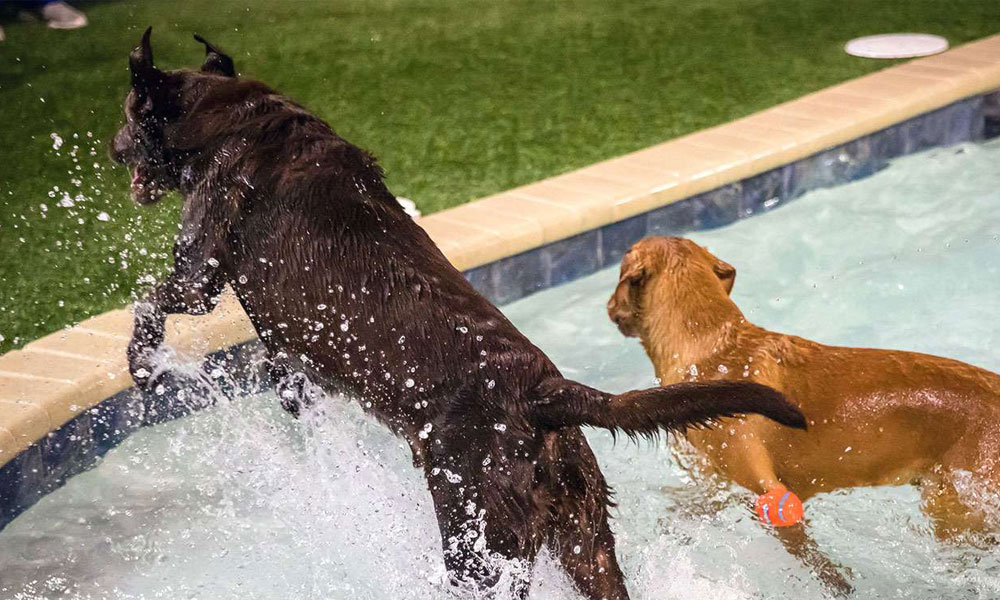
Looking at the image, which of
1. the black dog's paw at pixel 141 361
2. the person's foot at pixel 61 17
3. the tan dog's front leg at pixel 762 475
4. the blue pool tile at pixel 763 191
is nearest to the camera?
the tan dog's front leg at pixel 762 475

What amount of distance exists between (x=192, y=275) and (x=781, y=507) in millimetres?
1785

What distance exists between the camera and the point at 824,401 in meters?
3.57

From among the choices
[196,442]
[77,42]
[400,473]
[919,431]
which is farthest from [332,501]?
[77,42]

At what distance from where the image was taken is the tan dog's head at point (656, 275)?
390 cm

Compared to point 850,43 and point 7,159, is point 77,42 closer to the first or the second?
point 7,159

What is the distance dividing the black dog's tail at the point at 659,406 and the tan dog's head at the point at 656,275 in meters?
0.91

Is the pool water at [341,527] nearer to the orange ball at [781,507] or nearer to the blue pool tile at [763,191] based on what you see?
the orange ball at [781,507]

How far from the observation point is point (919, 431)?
3.45m

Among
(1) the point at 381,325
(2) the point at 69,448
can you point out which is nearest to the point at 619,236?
(2) the point at 69,448

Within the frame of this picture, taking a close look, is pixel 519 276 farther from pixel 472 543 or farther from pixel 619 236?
pixel 472 543

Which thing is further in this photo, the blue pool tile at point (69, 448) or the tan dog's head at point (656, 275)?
the blue pool tile at point (69, 448)

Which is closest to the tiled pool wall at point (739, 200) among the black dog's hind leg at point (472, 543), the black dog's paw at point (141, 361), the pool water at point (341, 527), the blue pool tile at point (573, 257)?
the blue pool tile at point (573, 257)

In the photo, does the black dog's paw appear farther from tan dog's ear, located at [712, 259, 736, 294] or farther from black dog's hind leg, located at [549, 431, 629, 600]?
tan dog's ear, located at [712, 259, 736, 294]

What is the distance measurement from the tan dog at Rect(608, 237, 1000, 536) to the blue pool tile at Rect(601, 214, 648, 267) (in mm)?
1835
